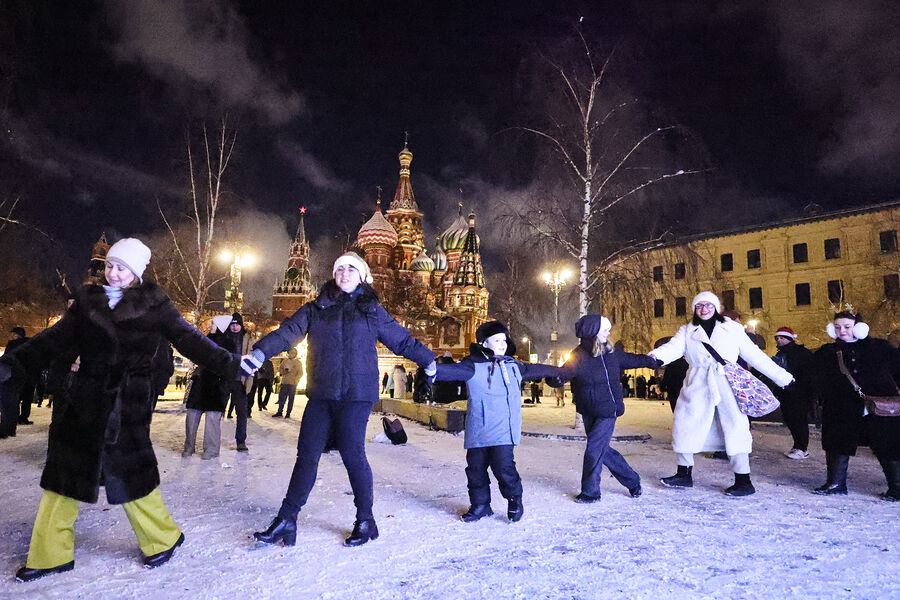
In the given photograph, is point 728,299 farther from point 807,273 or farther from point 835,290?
point 835,290

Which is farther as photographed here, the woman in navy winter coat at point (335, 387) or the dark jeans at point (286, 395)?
the dark jeans at point (286, 395)

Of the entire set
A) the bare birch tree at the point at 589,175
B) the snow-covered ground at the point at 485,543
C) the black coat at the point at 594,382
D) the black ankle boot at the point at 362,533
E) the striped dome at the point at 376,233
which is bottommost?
the snow-covered ground at the point at 485,543

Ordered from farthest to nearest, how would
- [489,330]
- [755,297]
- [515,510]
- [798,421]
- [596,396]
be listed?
[755,297] → [798,421] → [596,396] → [489,330] → [515,510]

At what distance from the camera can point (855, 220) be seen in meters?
39.1

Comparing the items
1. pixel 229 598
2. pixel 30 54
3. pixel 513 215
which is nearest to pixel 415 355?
pixel 229 598

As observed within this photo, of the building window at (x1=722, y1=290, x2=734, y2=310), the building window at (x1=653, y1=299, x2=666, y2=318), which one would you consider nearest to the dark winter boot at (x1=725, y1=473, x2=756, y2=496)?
the building window at (x1=653, y1=299, x2=666, y2=318)

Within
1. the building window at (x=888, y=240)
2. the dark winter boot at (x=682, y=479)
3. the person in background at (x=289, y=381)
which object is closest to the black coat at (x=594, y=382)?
the dark winter boot at (x=682, y=479)

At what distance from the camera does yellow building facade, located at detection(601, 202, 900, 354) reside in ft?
119

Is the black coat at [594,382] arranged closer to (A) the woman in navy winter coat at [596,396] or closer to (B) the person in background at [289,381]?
(A) the woman in navy winter coat at [596,396]

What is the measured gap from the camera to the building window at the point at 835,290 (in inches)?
1521

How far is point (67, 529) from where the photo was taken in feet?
10.5

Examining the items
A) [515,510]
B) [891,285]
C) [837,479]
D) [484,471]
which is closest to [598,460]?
[515,510]

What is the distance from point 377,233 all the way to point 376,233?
14 centimetres

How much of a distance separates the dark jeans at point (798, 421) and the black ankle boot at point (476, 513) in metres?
6.47
